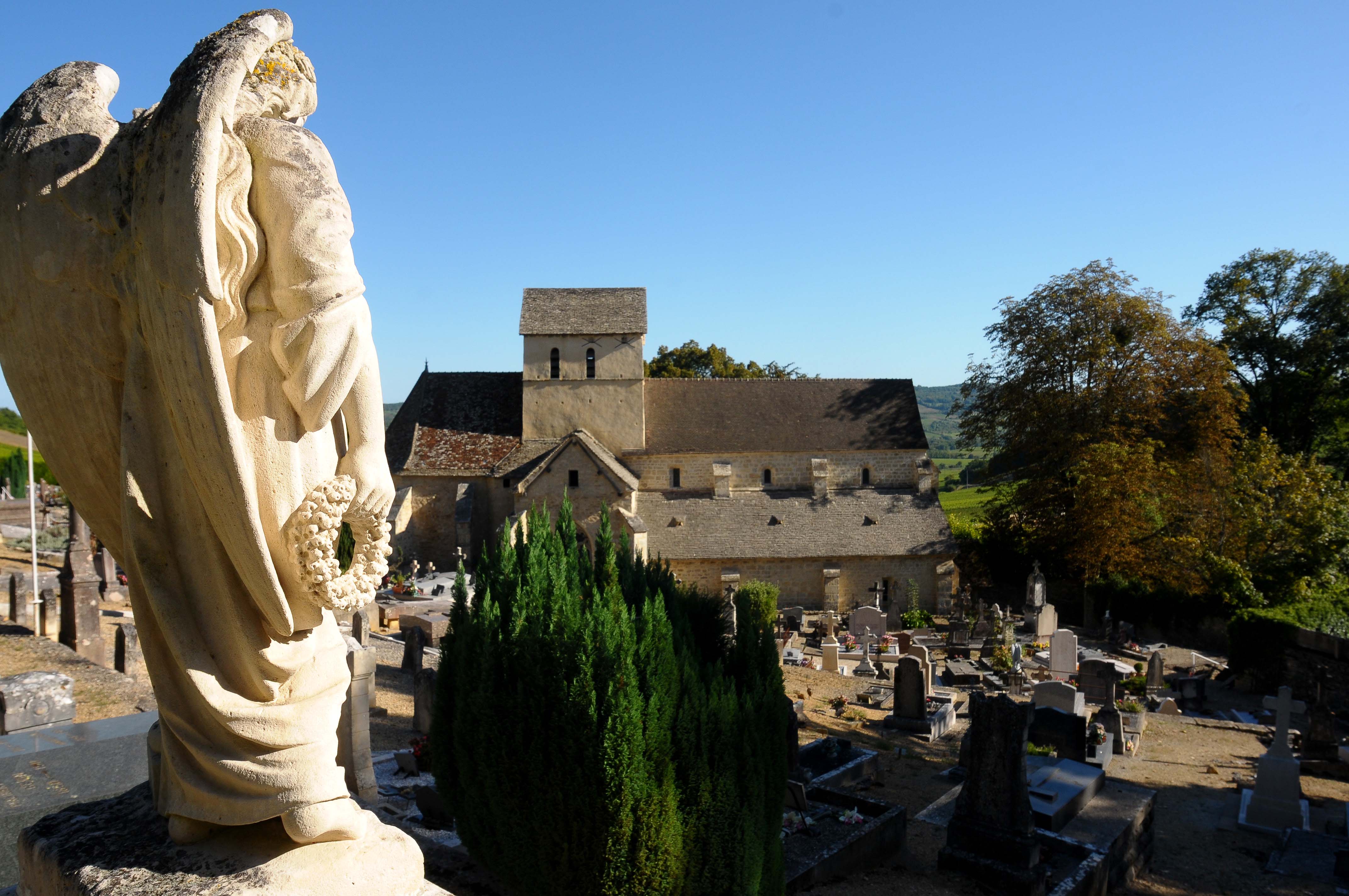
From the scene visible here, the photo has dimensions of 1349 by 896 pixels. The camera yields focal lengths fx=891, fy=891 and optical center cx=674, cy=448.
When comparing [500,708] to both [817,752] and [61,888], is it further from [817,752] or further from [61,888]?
[817,752]

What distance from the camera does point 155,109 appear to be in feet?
8.20

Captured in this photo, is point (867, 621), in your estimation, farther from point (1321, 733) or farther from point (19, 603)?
point (19, 603)

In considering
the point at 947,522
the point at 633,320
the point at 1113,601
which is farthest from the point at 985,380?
the point at 633,320

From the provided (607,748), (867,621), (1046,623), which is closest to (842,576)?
(867,621)

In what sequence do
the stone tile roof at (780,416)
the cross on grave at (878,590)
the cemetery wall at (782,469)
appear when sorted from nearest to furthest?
the cross on grave at (878,590) < the cemetery wall at (782,469) < the stone tile roof at (780,416)

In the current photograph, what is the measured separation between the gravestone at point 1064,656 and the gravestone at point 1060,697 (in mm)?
3527

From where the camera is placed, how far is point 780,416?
101 ft

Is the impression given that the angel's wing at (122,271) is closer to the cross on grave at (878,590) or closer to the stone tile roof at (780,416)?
the cross on grave at (878,590)

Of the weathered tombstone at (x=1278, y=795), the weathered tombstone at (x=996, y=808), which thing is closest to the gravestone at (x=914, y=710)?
the weathered tombstone at (x=1278, y=795)

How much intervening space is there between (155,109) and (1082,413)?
3099cm

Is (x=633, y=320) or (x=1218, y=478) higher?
(x=633, y=320)

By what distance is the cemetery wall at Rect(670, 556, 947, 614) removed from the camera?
2692 cm

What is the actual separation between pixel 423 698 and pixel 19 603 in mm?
10026

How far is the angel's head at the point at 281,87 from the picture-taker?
2594 millimetres
